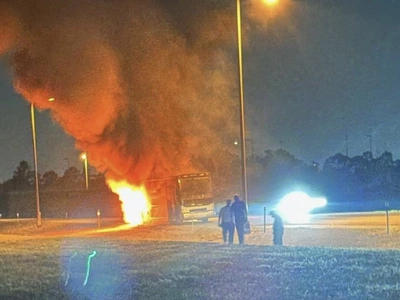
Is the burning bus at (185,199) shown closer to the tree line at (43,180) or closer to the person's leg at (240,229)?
the person's leg at (240,229)

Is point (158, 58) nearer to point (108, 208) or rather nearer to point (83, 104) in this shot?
point (83, 104)

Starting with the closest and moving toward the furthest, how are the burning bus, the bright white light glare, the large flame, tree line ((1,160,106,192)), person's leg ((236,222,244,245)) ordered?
person's leg ((236,222,244,245)), the bright white light glare, the burning bus, the large flame, tree line ((1,160,106,192))

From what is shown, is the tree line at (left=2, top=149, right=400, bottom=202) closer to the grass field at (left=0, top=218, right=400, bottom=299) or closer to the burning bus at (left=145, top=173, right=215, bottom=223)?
the burning bus at (left=145, top=173, right=215, bottom=223)

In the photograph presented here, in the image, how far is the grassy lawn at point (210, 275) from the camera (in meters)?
9.64

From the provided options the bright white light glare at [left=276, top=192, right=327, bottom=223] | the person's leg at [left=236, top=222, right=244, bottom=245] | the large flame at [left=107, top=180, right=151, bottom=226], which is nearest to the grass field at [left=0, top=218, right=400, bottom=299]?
the person's leg at [left=236, top=222, right=244, bottom=245]

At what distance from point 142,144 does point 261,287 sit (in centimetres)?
3900

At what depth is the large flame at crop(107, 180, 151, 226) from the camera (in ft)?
146

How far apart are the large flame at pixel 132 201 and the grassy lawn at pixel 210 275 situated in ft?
94.1

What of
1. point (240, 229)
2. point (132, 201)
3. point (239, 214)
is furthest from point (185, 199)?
point (240, 229)

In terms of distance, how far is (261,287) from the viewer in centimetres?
992

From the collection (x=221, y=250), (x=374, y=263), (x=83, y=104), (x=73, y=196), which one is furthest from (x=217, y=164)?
(x=374, y=263)

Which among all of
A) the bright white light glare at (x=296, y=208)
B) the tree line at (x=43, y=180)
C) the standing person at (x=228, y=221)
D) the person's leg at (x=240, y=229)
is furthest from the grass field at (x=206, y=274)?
the tree line at (x=43, y=180)

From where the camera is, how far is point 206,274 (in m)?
11.5

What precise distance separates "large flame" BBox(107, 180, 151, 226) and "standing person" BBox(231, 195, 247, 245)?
70.8ft
